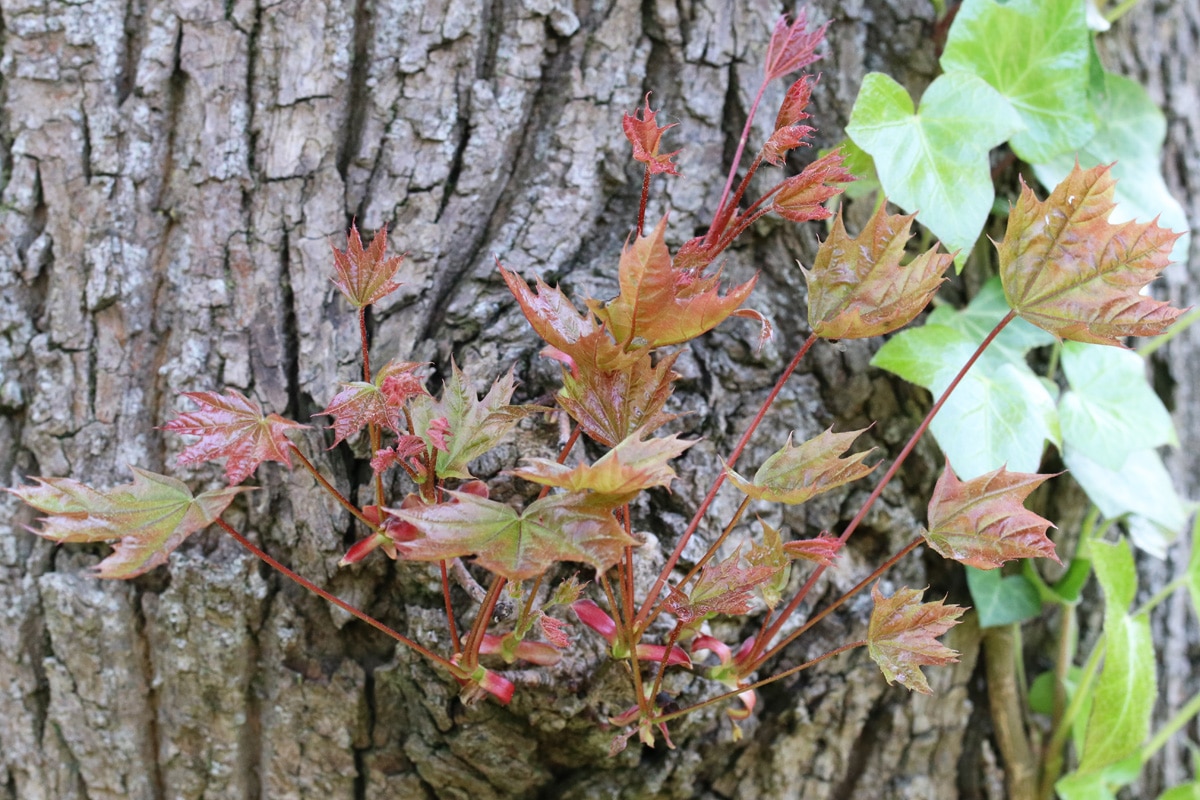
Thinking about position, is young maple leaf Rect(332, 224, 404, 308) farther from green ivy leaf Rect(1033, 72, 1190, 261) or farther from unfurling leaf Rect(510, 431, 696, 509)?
green ivy leaf Rect(1033, 72, 1190, 261)

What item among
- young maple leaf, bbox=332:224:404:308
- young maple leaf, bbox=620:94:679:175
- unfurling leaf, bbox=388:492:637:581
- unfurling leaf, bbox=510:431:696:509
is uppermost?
young maple leaf, bbox=620:94:679:175

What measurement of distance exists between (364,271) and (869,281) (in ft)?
1.42

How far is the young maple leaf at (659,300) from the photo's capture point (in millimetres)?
591

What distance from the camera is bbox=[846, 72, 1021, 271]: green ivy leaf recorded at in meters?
0.89

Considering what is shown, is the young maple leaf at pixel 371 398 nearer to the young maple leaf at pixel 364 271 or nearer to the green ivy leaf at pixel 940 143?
the young maple leaf at pixel 364 271

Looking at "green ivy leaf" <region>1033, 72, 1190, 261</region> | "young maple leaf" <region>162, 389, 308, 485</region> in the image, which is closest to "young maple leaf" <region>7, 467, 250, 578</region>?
"young maple leaf" <region>162, 389, 308, 485</region>

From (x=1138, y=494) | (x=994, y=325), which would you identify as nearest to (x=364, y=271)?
(x=994, y=325)

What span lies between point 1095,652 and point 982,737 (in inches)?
7.8

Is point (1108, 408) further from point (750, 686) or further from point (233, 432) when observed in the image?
point (233, 432)

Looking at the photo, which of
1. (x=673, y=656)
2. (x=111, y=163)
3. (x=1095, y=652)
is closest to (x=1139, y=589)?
(x=1095, y=652)

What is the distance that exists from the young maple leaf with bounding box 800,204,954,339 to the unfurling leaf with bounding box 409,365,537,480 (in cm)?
27

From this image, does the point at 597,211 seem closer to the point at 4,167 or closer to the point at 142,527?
the point at 142,527

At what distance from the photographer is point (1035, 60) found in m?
1.03

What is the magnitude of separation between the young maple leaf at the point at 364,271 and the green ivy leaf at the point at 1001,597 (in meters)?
0.85
